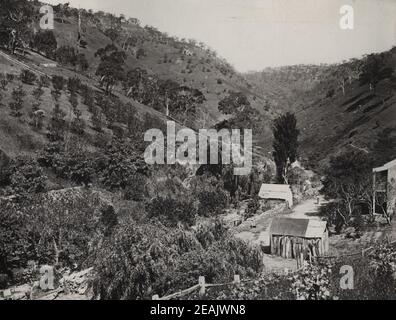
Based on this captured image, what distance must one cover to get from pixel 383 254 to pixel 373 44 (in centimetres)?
1077

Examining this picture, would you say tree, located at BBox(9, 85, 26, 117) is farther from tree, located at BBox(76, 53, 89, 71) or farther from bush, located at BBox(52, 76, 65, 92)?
tree, located at BBox(76, 53, 89, 71)

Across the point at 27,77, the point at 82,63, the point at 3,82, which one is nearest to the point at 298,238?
the point at 3,82

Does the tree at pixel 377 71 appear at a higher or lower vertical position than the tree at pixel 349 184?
higher

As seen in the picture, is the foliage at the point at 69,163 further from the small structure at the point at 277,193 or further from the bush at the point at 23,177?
the small structure at the point at 277,193

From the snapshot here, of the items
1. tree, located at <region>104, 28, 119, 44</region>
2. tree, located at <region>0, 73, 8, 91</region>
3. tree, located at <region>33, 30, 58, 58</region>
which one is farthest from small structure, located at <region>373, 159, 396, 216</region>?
tree, located at <region>104, 28, 119, 44</region>

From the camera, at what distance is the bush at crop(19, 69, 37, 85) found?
140 ft

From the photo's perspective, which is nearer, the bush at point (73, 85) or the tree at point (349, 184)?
the tree at point (349, 184)

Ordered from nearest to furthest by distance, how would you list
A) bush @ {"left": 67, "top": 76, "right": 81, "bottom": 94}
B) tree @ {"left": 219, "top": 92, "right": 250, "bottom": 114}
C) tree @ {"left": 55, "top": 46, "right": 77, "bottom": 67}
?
bush @ {"left": 67, "top": 76, "right": 81, "bottom": 94} → tree @ {"left": 55, "top": 46, "right": 77, "bottom": 67} → tree @ {"left": 219, "top": 92, "right": 250, "bottom": 114}

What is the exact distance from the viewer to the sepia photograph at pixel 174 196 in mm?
18469

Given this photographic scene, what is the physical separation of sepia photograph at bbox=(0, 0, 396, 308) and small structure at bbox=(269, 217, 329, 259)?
0.23 feet

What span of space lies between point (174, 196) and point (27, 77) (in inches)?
793

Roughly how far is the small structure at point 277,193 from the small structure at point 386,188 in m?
8.11

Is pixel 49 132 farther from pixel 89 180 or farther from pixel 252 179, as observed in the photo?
pixel 252 179

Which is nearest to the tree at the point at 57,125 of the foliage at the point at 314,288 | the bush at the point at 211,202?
Answer: the bush at the point at 211,202
